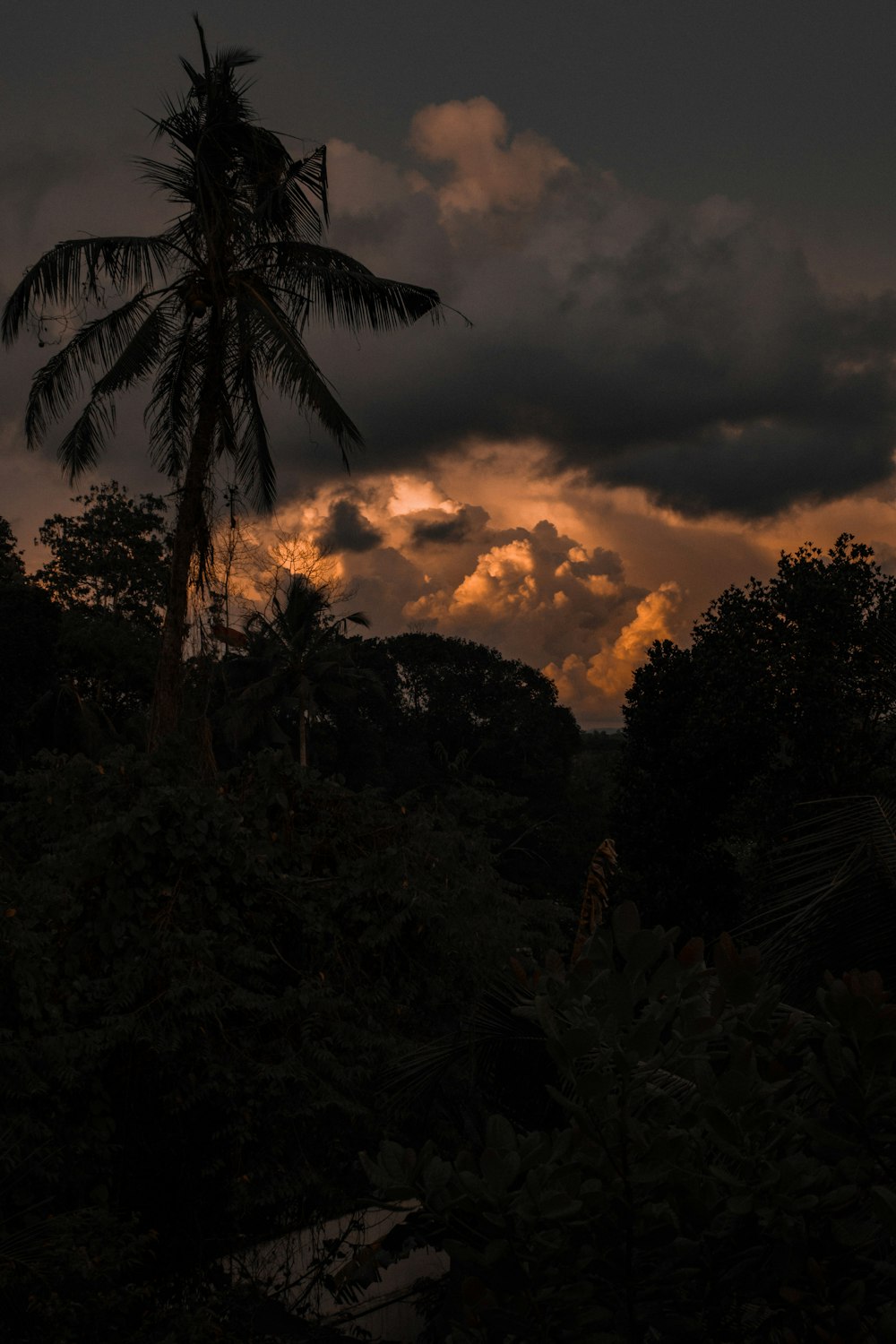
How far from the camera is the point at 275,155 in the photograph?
11.2 meters

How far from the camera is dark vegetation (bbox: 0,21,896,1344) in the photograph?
5.50 feet

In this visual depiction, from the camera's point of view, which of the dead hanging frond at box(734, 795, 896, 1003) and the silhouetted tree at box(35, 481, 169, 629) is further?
the silhouetted tree at box(35, 481, 169, 629)

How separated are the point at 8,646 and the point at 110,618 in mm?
9567

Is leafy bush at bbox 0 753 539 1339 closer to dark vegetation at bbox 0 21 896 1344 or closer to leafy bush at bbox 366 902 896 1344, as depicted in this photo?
dark vegetation at bbox 0 21 896 1344

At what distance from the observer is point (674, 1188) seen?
172 centimetres

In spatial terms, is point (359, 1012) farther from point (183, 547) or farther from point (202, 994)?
point (183, 547)

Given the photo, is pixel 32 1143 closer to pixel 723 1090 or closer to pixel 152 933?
pixel 152 933

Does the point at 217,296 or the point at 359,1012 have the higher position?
the point at 217,296

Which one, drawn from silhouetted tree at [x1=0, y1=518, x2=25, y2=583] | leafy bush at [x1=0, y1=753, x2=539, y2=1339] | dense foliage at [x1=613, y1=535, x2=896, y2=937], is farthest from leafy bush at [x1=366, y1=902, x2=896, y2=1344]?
silhouetted tree at [x1=0, y1=518, x2=25, y2=583]

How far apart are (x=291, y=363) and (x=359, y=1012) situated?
694 centimetres

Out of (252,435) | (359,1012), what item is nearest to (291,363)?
(252,435)

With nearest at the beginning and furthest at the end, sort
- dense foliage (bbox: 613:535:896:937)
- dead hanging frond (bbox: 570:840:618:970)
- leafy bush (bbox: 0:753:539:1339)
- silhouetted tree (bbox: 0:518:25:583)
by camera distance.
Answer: leafy bush (bbox: 0:753:539:1339) < dead hanging frond (bbox: 570:840:618:970) < dense foliage (bbox: 613:535:896:937) < silhouetted tree (bbox: 0:518:25:583)

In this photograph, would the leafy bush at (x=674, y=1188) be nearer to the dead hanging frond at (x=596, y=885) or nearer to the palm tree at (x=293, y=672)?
the dead hanging frond at (x=596, y=885)

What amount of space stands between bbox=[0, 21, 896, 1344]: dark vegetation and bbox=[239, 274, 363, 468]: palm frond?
0.12 feet
